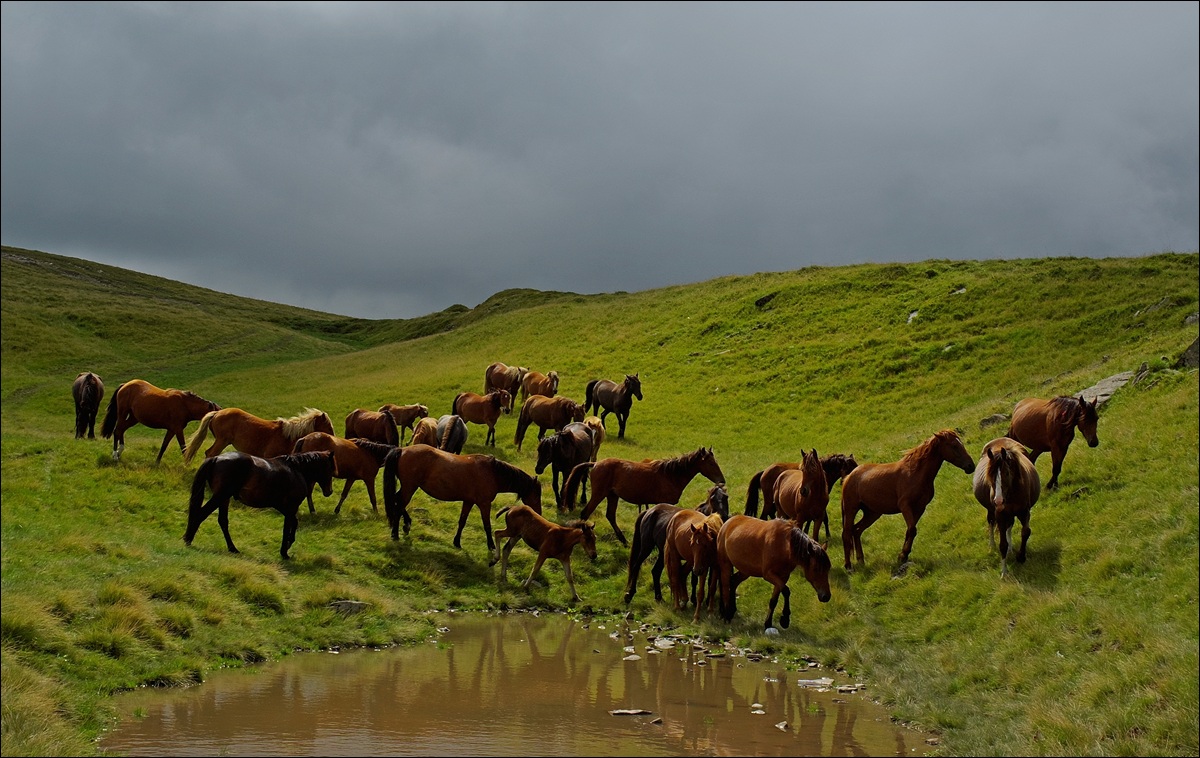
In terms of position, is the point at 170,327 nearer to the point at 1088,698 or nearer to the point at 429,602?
the point at 429,602

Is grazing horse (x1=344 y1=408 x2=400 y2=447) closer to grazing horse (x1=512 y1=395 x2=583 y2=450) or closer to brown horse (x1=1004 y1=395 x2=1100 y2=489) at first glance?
grazing horse (x1=512 y1=395 x2=583 y2=450)

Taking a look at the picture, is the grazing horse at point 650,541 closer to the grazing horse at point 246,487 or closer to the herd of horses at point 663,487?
the herd of horses at point 663,487

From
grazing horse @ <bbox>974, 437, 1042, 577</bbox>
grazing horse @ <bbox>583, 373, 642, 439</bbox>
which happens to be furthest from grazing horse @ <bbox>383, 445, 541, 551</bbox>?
grazing horse @ <bbox>583, 373, 642, 439</bbox>

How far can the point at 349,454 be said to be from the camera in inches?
742

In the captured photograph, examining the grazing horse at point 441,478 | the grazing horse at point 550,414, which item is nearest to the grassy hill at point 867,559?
the grazing horse at point 441,478

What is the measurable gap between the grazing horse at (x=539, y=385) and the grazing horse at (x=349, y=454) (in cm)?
1765

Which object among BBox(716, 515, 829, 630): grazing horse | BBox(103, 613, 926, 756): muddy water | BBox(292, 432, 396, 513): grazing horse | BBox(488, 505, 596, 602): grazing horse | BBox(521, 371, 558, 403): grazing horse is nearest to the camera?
BBox(103, 613, 926, 756): muddy water

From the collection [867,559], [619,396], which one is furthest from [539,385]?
[867,559]

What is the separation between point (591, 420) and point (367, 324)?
309 feet

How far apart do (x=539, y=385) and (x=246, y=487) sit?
22600mm

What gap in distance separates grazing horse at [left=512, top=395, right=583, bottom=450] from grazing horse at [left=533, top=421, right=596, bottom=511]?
669 cm

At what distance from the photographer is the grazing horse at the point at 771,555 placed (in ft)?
40.7

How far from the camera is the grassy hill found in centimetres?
912

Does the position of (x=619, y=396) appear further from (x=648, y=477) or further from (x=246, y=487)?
(x=246, y=487)
